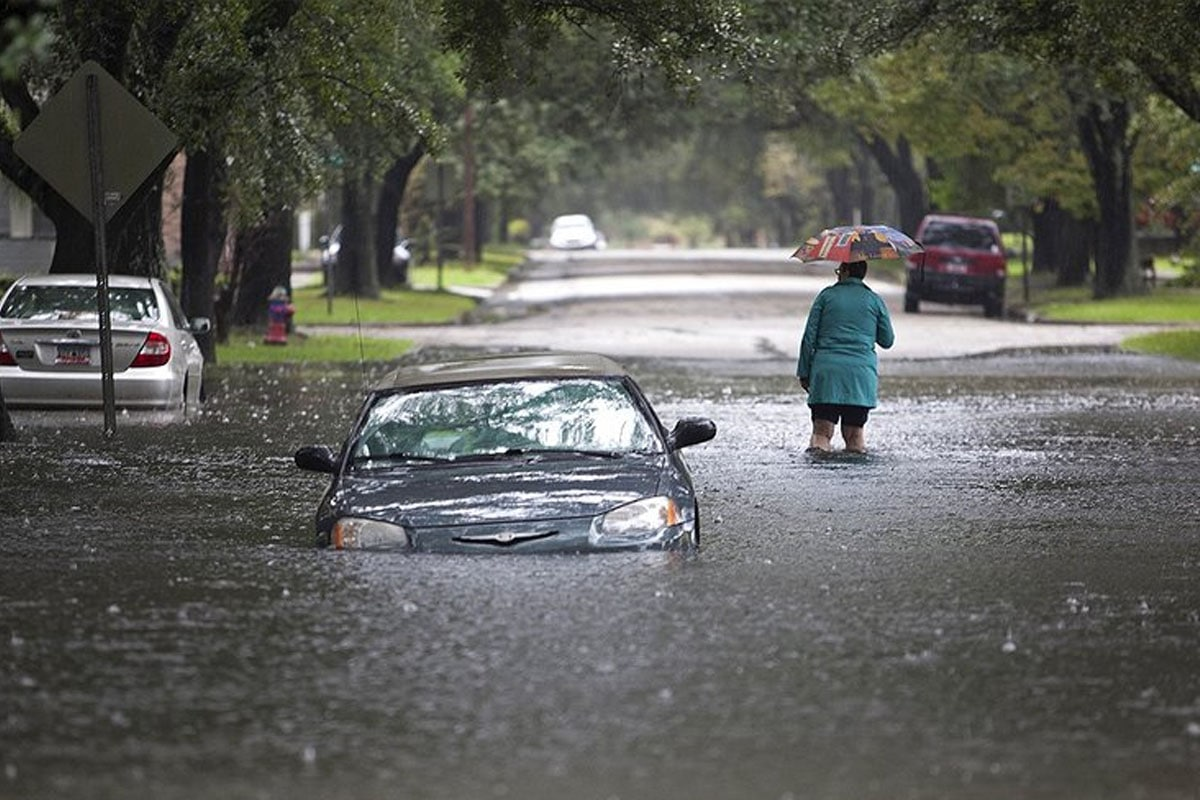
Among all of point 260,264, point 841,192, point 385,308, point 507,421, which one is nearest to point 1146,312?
point 385,308

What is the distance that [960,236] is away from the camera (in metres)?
49.3

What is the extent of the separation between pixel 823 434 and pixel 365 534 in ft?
25.3

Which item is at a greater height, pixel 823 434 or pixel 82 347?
pixel 82 347

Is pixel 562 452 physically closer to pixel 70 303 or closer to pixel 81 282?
pixel 70 303

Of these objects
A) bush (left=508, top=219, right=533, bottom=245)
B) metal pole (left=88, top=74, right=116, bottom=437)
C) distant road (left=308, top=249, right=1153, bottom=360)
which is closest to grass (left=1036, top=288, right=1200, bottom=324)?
distant road (left=308, top=249, right=1153, bottom=360)

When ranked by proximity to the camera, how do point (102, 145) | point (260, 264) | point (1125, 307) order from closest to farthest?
point (102, 145) → point (260, 264) → point (1125, 307)

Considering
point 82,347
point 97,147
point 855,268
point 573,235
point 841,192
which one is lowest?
point 573,235

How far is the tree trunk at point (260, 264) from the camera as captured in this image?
122 feet

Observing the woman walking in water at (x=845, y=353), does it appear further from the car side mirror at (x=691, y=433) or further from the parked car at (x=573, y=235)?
the parked car at (x=573, y=235)

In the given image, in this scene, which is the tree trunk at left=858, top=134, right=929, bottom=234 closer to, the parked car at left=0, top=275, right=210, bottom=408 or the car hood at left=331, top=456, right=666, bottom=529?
the parked car at left=0, top=275, right=210, bottom=408

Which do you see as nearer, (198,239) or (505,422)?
(505,422)

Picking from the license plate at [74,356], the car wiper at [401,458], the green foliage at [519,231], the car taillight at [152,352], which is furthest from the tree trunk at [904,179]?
the car wiper at [401,458]

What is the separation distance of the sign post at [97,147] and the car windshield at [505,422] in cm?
700

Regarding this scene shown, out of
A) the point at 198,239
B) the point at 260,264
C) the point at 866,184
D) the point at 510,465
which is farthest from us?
the point at 866,184
